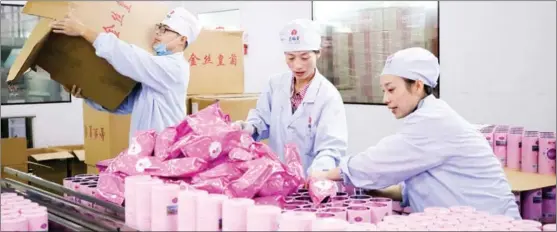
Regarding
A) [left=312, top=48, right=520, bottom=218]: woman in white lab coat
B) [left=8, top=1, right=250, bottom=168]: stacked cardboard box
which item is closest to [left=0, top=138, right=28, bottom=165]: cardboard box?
[left=8, top=1, right=250, bottom=168]: stacked cardboard box

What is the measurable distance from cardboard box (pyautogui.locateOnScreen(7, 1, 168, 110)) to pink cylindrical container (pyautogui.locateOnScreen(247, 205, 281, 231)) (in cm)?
153

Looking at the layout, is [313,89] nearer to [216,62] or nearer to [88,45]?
[88,45]

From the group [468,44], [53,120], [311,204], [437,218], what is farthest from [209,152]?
[53,120]

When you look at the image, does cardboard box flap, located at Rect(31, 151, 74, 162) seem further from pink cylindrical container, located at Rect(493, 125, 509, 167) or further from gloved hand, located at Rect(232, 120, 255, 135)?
pink cylindrical container, located at Rect(493, 125, 509, 167)

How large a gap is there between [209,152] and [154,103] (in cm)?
116

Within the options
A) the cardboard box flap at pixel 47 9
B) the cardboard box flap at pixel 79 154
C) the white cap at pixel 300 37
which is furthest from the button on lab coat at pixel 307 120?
the cardboard box flap at pixel 79 154

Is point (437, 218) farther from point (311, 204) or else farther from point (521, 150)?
point (521, 150)

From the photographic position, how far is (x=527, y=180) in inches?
120

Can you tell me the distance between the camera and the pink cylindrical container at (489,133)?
340 centimetres

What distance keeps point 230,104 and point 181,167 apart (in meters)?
2.07

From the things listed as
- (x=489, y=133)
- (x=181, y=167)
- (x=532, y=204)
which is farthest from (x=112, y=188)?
(x=489, y=133)

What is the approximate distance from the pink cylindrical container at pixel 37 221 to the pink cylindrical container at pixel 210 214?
0.52 m

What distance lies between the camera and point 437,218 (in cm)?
164

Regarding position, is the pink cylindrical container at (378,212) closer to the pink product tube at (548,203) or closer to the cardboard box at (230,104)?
the pink product tube at (548,203)
